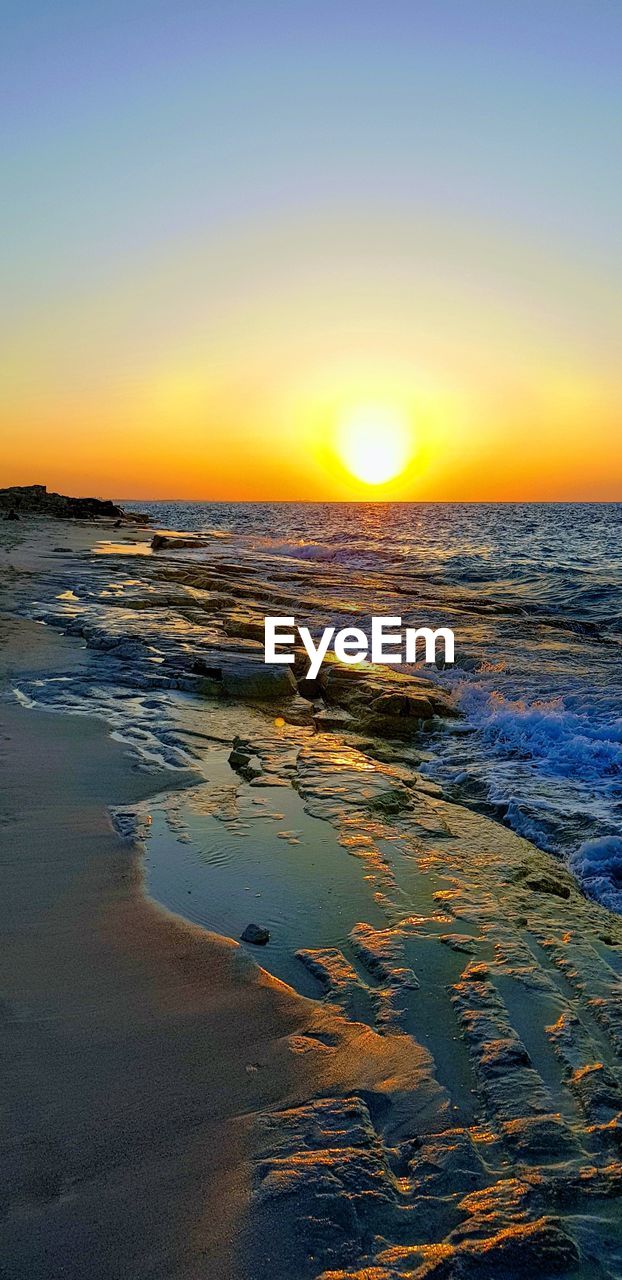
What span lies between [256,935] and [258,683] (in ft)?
17.9

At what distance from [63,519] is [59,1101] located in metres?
42.4

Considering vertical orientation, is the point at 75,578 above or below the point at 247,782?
above

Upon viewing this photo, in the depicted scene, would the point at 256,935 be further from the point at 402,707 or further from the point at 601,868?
the point at 402,707

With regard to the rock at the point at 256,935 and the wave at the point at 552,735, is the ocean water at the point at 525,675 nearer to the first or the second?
the wave at the point at 552,735

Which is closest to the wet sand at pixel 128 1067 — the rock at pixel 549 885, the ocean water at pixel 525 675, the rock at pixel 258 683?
the rock at pixel 549 885

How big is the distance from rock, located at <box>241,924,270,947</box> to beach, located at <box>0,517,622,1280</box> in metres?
0.06

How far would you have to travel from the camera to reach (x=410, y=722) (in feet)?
26.4

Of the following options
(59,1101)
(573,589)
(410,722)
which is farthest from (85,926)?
(573,589)

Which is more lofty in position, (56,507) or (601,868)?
(56,507)

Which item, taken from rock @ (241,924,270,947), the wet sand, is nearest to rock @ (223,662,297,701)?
the wet sand

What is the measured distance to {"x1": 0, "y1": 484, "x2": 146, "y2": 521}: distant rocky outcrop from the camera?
44438mm

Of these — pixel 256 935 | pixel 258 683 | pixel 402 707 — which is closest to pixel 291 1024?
pixel 256 935

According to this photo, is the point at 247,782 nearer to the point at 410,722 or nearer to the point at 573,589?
the point at 410,722

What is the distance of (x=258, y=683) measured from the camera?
899 centimetres
